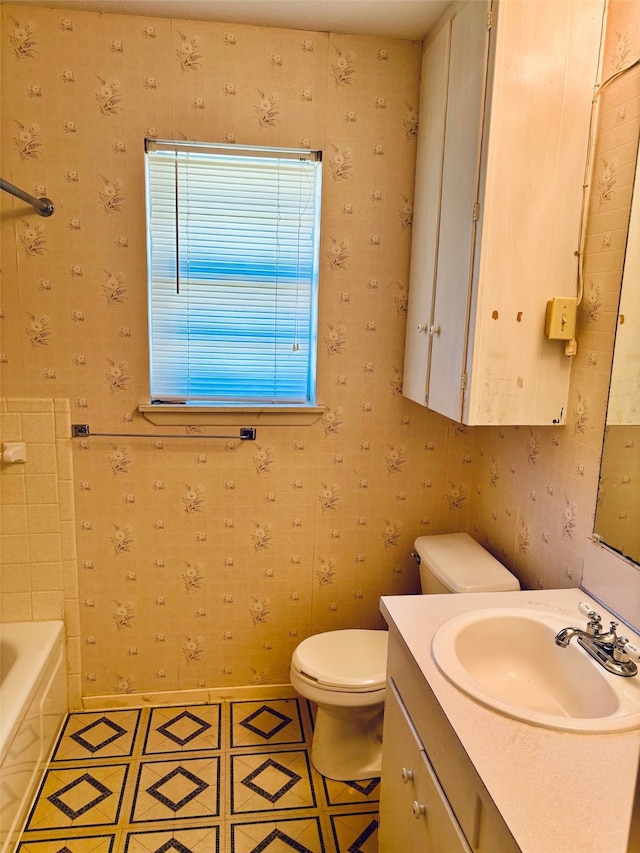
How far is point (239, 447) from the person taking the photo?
2221 mm

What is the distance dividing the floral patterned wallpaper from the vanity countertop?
0.69 meters

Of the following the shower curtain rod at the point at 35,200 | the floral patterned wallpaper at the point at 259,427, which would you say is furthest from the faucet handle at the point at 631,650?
the shower curtain rod at the point at 35,200

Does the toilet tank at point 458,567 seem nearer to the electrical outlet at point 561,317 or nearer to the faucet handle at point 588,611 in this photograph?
the faucet handle at point 588,611

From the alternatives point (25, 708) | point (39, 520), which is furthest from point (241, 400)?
point (25, 708)

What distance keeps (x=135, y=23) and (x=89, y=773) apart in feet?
8.09

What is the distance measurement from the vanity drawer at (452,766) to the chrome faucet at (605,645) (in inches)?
12.6

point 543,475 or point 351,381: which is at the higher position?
point 351,381

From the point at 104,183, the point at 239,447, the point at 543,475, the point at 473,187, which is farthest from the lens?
the point at 239,447

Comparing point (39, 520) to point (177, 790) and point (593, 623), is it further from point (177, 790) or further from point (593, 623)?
point (593, 623)

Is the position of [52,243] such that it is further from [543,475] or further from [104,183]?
[543,475]

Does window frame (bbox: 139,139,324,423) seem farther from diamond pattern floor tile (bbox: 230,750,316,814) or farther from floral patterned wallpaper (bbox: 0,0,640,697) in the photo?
diamond pattern floor tile (bbox: 230,750,316,814)

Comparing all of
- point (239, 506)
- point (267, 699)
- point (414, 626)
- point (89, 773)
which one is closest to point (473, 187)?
point (414, 626)

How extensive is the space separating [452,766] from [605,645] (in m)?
0.43

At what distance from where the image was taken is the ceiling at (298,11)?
181 cm
